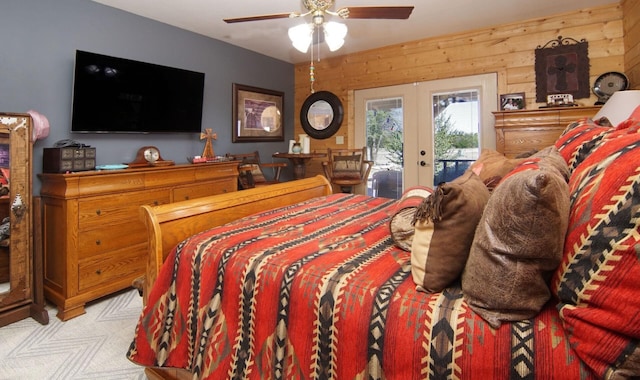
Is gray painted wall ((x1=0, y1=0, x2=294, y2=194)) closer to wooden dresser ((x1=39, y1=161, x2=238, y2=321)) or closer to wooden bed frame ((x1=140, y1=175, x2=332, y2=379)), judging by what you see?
wooden dresser ((x1=39, y1=161, x2=238, y2=321))

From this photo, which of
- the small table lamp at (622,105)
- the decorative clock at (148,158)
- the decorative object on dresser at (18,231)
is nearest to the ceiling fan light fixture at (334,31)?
the small table lamp at (622,105)

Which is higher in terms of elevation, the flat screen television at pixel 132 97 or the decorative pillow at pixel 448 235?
the flat screen television at pixel 132 97

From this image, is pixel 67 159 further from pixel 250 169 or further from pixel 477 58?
pixel 477 58

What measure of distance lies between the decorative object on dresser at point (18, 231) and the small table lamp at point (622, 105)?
393cm

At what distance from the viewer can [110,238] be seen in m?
2.82

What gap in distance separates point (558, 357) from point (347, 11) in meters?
2.30

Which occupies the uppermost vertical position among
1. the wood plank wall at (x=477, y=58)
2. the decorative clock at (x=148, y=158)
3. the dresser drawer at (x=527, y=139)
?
the wood plank wall at (x=477, y=58)

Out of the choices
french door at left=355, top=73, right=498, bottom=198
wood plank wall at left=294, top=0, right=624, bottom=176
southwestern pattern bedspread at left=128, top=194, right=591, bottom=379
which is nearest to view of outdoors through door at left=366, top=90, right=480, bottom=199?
french door at left=355, top=73, right=498, bottom=198

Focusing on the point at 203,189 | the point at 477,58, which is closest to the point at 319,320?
the point at 203,189

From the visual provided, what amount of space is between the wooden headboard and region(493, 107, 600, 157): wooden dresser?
236cm

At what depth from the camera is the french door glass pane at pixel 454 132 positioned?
4.18m

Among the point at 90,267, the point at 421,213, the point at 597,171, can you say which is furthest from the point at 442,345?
the point at 90,267

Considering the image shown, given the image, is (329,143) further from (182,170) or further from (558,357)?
(558,357)

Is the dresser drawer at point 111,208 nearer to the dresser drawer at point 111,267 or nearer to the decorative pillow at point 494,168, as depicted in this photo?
the dresser drawer at point 111,267
